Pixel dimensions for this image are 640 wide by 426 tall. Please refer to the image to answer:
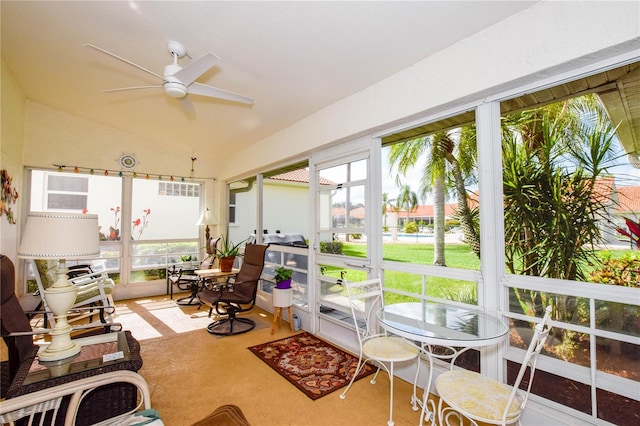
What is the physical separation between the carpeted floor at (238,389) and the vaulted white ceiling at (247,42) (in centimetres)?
263

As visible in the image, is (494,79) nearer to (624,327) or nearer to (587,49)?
(587,49)

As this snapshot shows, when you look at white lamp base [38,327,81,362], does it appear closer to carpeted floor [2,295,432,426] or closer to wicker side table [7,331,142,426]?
wicker side table [7,331,142,426]

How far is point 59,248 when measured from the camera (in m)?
1.61

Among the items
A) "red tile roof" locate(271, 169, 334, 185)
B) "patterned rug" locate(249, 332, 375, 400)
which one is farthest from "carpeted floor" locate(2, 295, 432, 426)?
"red tile roof" locate(271, 169, 334, 185)

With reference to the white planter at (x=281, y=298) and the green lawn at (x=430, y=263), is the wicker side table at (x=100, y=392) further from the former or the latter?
the green lawn at (x=430, y=263)

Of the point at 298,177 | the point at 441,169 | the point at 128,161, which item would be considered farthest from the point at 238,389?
the point at 128,161


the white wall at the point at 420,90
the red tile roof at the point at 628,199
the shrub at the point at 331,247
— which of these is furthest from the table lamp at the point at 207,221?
the red tile roof at the point at 628,199

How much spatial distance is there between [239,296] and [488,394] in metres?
2.93

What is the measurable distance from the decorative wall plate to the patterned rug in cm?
418

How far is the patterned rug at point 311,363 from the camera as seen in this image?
2.43 m

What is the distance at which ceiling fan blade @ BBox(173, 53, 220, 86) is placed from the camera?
206cm

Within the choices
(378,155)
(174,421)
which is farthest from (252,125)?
(174,421)

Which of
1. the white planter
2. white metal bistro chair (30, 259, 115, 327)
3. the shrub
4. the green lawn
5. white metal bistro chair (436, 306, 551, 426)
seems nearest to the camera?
white metal bistro chair (436, 306, 551, 426)

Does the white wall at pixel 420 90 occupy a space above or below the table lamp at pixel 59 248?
above
